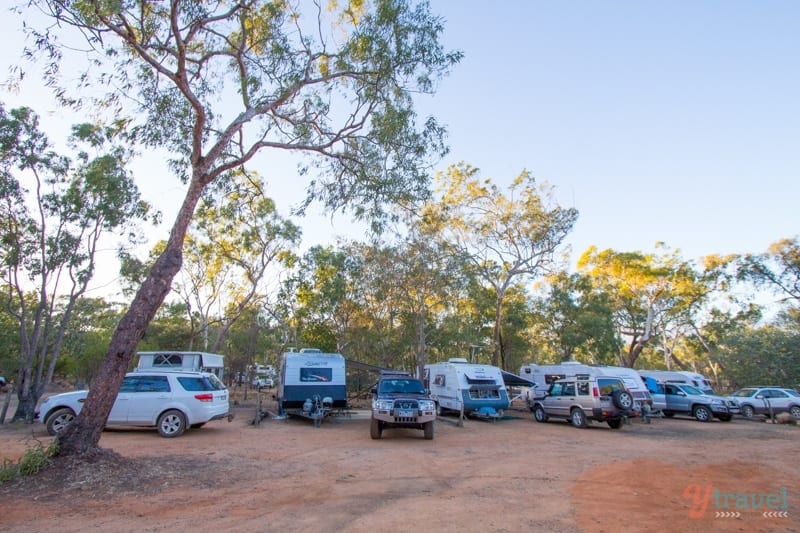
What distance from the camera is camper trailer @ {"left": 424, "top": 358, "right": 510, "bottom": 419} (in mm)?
17297

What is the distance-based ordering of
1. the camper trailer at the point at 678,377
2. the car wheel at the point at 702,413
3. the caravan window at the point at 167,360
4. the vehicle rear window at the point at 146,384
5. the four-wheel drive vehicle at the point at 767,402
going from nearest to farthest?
the vehicle rear window at the point at 146,384
the car wheel at the point at 702,413
the caravan window at the point at 167,360
the four-wheel drive vehicle at the point at 767,402
the camper trailer at the point at 678,377

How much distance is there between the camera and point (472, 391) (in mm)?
17469

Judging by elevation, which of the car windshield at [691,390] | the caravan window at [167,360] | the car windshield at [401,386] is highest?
the caravan window at [167,360]

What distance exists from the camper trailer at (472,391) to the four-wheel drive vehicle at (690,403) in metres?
8.34

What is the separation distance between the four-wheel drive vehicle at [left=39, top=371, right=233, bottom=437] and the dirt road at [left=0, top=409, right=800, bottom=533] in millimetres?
459

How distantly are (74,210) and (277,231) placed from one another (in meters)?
10.7

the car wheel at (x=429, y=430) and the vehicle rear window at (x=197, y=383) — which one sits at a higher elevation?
the vehicle rear window at (x=197, y=383)

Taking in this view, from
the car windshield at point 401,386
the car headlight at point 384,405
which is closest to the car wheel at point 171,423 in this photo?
the car headlight at point 384,405

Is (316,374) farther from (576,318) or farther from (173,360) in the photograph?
(576,318)

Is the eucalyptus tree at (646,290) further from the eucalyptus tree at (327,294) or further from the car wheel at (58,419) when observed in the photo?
the car wheel at (58,419)

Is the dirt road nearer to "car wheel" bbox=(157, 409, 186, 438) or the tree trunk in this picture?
"car wheel" bbox=(157, 409, 186, 438)

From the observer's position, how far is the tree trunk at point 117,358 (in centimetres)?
735

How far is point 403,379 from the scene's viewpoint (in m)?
14.2

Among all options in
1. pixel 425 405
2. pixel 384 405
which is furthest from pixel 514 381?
pixel 384 405
